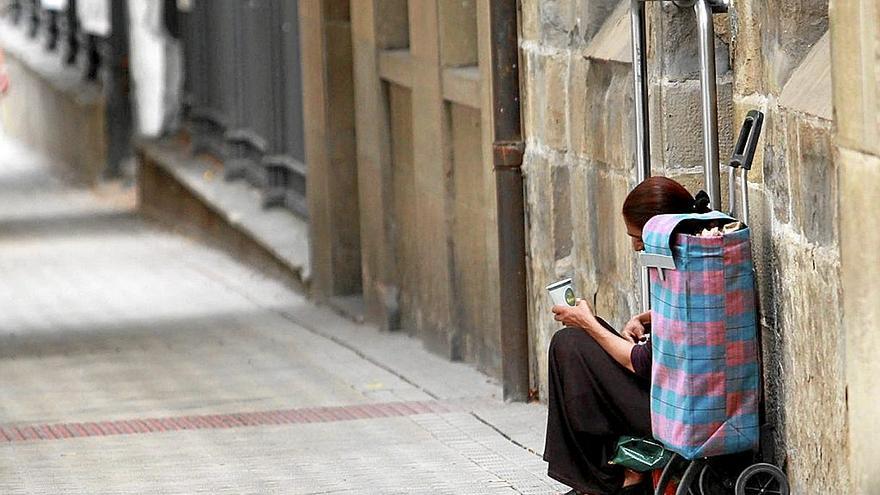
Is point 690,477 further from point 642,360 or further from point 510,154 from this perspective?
point 510,154

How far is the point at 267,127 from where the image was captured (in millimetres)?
16562

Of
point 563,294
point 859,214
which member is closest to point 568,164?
point 563,294

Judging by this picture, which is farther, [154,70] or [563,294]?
[154,70]

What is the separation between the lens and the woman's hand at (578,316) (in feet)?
20.1

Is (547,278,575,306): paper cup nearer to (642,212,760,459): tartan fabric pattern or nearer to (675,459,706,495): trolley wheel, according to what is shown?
(642,212,760,459): tartan fabric pattern

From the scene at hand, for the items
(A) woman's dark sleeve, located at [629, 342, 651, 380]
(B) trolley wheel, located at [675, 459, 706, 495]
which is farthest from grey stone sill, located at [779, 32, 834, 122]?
(B) trolley wheel, located at [675, 459, 706, 495]

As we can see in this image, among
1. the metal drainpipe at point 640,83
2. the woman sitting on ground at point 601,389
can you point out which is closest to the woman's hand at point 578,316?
the woman sitting on ground at point 601,389

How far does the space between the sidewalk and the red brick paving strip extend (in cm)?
1

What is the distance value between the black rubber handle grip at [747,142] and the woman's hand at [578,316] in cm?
72

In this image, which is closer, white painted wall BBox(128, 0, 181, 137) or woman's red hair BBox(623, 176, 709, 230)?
woman's red hair BBox(623, 176, 709, 230)

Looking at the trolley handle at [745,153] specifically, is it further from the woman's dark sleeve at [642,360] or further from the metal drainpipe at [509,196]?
the metal drainpipe at [509,196]

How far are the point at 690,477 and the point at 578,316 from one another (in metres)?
0.65

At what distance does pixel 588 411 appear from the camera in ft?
19.9

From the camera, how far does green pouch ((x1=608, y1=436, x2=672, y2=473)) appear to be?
5961 mm
